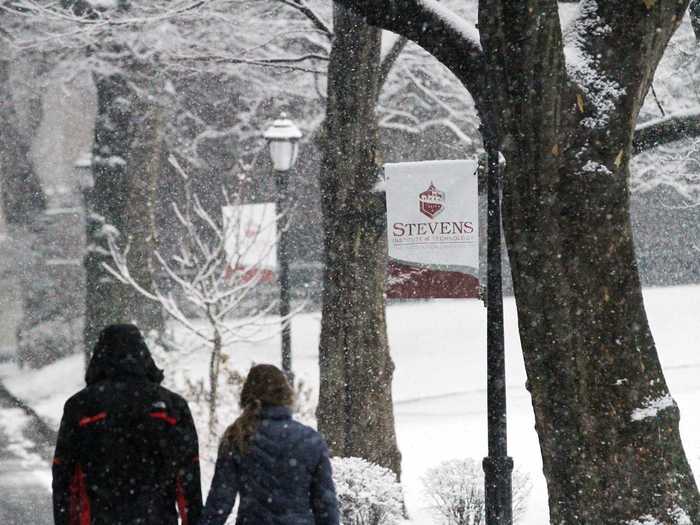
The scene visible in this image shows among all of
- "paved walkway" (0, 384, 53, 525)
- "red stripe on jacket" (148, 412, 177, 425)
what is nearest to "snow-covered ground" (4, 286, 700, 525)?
"paved walkway" (0, 384, 53, 525)

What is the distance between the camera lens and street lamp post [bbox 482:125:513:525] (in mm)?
6492

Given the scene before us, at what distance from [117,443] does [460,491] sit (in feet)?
13.4

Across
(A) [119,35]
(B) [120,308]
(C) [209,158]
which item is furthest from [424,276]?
(C) [209,158]

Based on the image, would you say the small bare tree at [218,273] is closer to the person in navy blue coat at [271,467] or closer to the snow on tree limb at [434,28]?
the snow on tree limb at [434,28]

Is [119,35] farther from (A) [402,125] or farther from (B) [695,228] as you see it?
(B) [695,228]

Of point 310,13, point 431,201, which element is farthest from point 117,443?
point 310,13

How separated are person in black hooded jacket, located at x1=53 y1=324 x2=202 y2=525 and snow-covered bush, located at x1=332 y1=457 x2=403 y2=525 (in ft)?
10.4

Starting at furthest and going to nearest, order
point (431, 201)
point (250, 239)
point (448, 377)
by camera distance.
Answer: point (448, 377) → point (250, 239) → point (431, 201)

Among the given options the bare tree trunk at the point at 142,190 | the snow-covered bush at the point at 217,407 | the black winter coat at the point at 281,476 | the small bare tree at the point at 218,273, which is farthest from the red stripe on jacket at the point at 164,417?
the bare tree trunk at the point at 142,190

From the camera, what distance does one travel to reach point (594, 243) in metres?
5.41

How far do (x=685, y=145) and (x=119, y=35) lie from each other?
13.1m

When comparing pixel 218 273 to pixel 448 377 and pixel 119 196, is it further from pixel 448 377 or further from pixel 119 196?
pixel 448 377

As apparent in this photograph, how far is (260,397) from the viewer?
14.2ft

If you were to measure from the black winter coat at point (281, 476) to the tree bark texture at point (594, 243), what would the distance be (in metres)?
1.75
